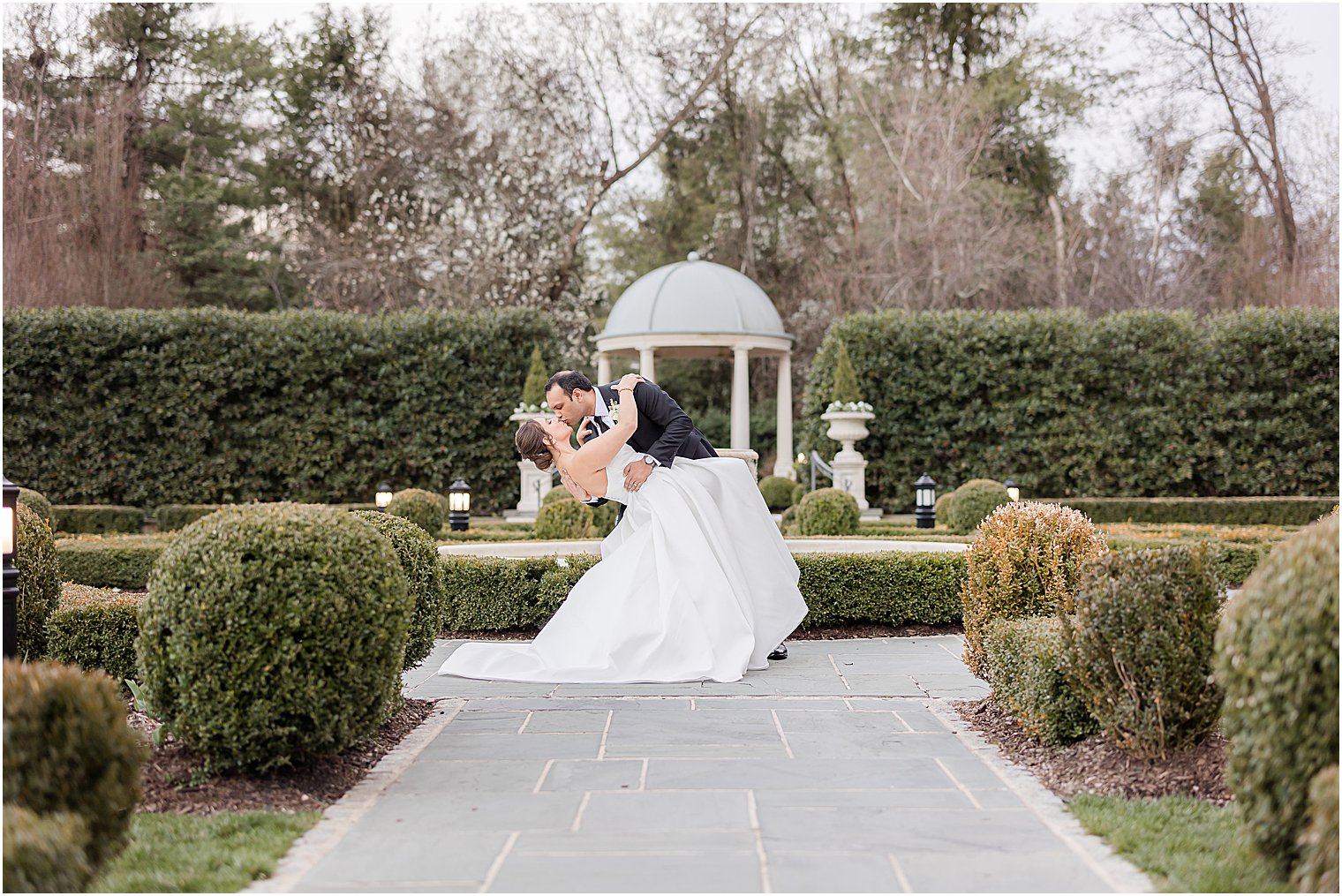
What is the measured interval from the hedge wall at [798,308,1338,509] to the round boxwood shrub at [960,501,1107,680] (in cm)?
1141

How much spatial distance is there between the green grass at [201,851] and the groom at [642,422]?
125 inches

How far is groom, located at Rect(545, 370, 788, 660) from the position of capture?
256 inches

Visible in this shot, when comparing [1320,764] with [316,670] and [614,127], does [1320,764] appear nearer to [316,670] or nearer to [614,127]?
[316,670]

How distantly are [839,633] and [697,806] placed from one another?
14.8 ft

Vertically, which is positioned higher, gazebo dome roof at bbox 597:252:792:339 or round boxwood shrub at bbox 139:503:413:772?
gazebo dome roof at bbox 597:252:792:339

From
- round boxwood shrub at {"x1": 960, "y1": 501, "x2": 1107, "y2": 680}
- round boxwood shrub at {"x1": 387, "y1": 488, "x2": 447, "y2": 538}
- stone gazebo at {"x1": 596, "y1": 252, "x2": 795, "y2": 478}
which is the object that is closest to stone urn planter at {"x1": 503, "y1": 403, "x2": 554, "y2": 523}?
stone gazebo at {"x1": 596, "y1": 252, "x2": 795, "y2": 478}

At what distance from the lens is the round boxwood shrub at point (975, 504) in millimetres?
12148

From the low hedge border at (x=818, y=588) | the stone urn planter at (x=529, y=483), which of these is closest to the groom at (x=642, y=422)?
the low hedge border at (x=818, y=588)

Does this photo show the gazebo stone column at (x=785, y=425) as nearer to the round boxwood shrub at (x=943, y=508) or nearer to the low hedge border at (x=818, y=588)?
the round boxwood shrub at (x=943, y=508)

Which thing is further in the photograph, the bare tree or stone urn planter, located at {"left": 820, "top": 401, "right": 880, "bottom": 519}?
the bare tree

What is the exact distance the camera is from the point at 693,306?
57.9ft

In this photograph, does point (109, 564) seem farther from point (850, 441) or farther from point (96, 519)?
point (850, 441)

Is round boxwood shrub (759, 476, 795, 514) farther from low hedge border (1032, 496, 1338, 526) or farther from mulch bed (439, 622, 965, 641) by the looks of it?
mulch bed (439, 622, 965, 641)

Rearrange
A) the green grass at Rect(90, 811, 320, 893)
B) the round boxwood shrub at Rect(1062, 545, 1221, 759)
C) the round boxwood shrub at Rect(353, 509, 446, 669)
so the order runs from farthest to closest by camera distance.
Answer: the round boxwood shrub at Rect(353, 509, 446, 669)
the round boxwood shrub at Rect(1062, 545, 1221, 759)
the green grass at Rect(90, 811, 320, 893)
